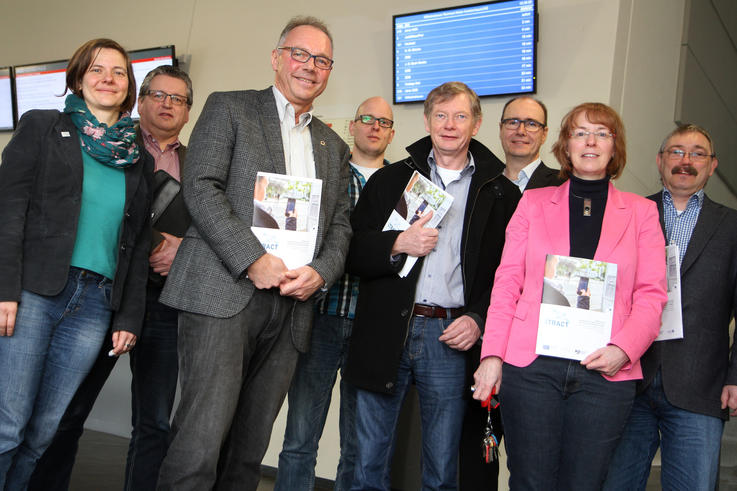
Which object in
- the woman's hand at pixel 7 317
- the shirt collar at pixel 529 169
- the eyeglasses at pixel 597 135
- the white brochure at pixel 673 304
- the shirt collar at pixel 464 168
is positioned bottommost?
the woman's hand at pixel 7 317

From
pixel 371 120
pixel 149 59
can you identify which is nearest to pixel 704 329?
pixel 371 120

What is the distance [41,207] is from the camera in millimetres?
2037

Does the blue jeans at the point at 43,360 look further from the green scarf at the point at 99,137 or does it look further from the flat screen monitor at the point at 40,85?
the flat screen monitor at the point at 40,85

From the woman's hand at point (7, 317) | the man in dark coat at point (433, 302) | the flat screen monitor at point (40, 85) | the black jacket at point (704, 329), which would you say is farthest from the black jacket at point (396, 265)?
the flat screen monitor at point (40, 85)

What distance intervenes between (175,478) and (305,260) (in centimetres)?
79

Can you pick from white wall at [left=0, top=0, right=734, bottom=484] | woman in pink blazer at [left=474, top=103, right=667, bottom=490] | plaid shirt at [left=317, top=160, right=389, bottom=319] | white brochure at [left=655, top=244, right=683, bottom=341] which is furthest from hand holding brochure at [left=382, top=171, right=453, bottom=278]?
white wall at [left=0, top=0, right=734, bottom=484]

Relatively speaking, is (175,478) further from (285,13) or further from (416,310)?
(285,13)

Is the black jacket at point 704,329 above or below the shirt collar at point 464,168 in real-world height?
below

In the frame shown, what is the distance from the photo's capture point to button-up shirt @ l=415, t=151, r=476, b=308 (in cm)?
231

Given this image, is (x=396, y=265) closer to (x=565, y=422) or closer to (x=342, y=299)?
(x=342, y=299)

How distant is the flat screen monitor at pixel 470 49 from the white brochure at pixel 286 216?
2.09 m

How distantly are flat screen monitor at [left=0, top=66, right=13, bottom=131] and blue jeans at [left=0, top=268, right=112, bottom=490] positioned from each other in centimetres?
455

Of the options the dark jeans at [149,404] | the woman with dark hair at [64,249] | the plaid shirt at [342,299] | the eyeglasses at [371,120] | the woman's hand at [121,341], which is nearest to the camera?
the woman with dark hair at [64,249]

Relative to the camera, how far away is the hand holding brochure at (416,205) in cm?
229
